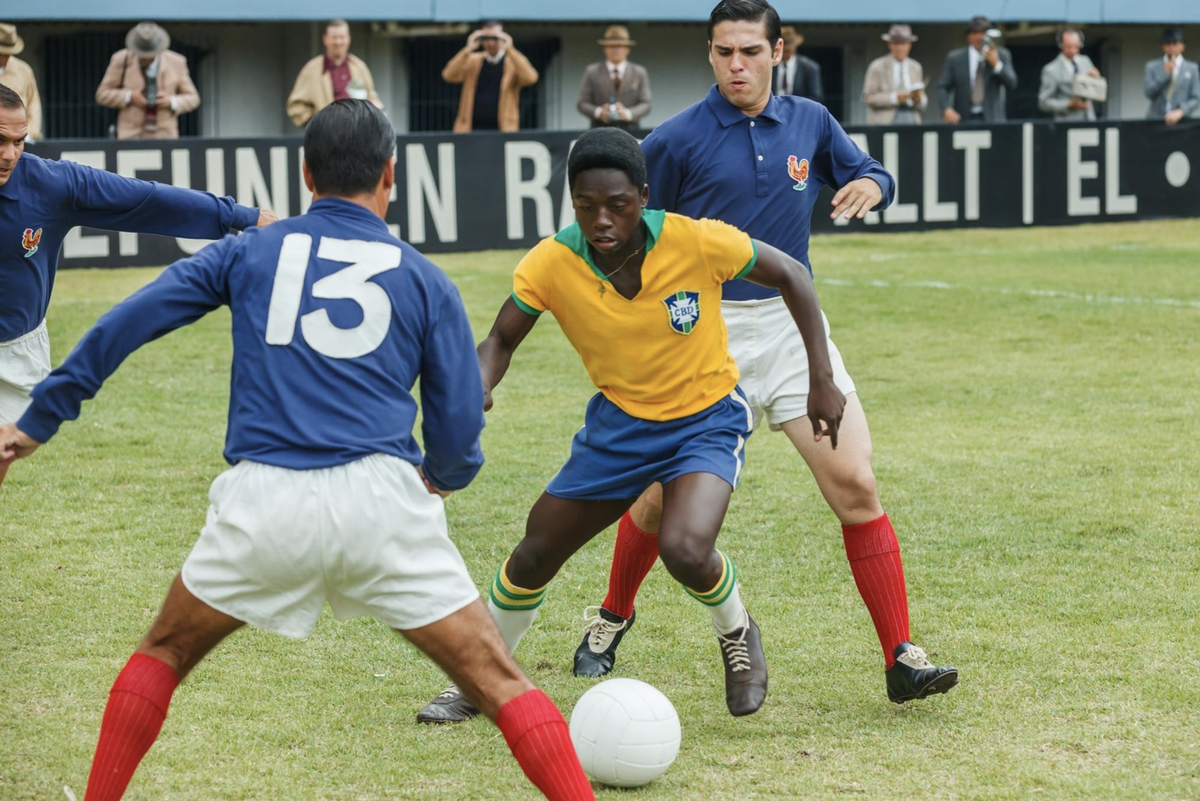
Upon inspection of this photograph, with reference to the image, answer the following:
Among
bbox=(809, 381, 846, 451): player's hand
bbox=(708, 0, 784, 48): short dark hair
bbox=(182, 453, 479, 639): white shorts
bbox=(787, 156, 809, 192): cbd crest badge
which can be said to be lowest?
bbox=(182, 453, 479, 639): white shorts

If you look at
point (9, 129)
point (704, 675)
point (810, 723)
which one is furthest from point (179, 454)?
point (810, 723)

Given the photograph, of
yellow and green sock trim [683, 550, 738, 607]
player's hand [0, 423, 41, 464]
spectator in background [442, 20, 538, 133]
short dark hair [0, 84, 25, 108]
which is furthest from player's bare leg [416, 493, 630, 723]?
spectator in background [442, 20, 538, 133]

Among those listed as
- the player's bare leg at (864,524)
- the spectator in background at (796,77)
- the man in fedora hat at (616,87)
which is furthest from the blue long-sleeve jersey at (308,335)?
the spectator in background at (796,77)

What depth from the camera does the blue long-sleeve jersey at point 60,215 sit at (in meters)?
5.28

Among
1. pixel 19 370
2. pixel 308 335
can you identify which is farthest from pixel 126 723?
pixel 19 370

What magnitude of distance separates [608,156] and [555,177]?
12416 mm

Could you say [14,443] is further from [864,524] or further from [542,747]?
[864,524]

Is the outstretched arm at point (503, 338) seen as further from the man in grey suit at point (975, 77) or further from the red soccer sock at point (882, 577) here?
the man in grey suit at point (975, 77)

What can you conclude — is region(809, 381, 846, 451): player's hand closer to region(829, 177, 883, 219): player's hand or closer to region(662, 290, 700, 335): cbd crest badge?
region(662, 290, 700, 335): cbd crest badge

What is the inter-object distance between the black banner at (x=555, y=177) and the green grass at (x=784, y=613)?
4.30 meters

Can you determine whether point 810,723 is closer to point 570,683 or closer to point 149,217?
point 570,683

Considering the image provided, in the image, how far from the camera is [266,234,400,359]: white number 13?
11.7 ft

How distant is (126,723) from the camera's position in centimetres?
368

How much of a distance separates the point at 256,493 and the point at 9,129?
223cm
